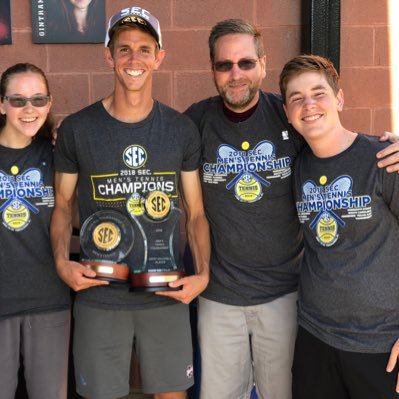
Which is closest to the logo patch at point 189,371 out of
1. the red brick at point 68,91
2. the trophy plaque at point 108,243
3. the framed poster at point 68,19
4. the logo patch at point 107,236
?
the trophy plaque at point 108,243

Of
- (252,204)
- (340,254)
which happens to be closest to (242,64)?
(252,204)

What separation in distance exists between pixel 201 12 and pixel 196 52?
0.24 m

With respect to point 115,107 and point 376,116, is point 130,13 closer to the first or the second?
point 115,107

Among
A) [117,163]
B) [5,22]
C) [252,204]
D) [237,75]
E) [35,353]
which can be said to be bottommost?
[35,353]

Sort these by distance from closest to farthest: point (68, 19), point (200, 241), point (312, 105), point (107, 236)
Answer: point (312, 105) → point (107, 236) → point (200, 241) → point (68, 19)

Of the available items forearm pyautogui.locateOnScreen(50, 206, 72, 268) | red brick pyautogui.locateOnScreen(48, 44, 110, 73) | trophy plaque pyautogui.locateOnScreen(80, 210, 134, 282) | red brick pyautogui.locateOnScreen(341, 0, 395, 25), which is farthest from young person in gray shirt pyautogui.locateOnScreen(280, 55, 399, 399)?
red brick pyautogui.locateOnScreen(48, 44, 110, 73)

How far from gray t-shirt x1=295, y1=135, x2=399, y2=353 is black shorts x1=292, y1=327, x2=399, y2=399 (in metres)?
0.04

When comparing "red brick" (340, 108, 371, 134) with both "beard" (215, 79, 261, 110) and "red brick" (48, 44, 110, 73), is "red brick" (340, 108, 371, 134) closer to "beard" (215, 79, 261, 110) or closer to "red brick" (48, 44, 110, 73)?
"beard" (215, 79, 261, 110)

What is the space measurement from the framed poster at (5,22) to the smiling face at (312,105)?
6.36ft

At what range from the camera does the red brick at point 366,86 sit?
13.0 feet

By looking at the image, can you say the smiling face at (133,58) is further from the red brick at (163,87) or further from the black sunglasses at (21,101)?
the red brick at (163,87)

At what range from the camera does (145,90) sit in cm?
284

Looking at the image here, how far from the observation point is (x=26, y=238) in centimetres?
282

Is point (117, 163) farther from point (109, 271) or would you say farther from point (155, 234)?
point (109, 271)
